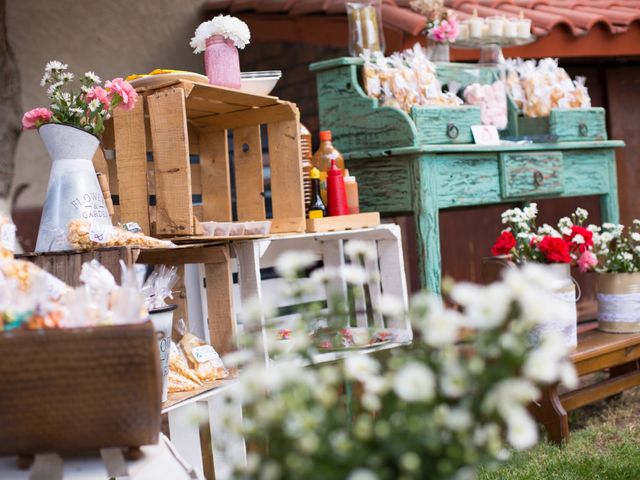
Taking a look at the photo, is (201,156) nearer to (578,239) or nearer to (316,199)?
(316,199)

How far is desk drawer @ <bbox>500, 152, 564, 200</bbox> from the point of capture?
383cm

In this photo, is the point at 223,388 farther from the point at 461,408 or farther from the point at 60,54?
the point at 60,54

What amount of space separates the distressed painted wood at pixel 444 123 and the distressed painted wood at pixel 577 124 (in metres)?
0.58

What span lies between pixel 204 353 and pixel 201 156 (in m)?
0.89

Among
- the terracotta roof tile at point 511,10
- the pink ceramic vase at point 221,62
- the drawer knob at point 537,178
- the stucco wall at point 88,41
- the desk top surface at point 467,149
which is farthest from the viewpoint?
the stucco wall at point 88,41

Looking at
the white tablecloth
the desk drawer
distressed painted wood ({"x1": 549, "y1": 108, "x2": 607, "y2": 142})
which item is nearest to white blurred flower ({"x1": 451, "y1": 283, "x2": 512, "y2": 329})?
the white tablecloth

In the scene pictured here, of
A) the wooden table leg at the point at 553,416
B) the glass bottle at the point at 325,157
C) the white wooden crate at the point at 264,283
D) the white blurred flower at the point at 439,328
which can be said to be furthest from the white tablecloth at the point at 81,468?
the wooden table leg at the point at 553,416

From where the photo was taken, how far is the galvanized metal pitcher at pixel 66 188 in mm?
2332

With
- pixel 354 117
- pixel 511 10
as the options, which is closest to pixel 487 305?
pixel 354 117

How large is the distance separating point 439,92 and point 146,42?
7.68 ft

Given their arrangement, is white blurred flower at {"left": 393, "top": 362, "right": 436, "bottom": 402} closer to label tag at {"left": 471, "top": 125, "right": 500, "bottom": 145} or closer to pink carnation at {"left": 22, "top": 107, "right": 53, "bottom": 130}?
pink carnation at {"left": 22, "top": 107, "right": 53, "bottom": 130}

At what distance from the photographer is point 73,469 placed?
149cm

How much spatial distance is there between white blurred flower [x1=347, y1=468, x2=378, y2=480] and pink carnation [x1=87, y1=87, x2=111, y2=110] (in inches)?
62.0

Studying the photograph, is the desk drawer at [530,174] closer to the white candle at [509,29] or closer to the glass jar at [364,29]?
the white candle at [509,29]
